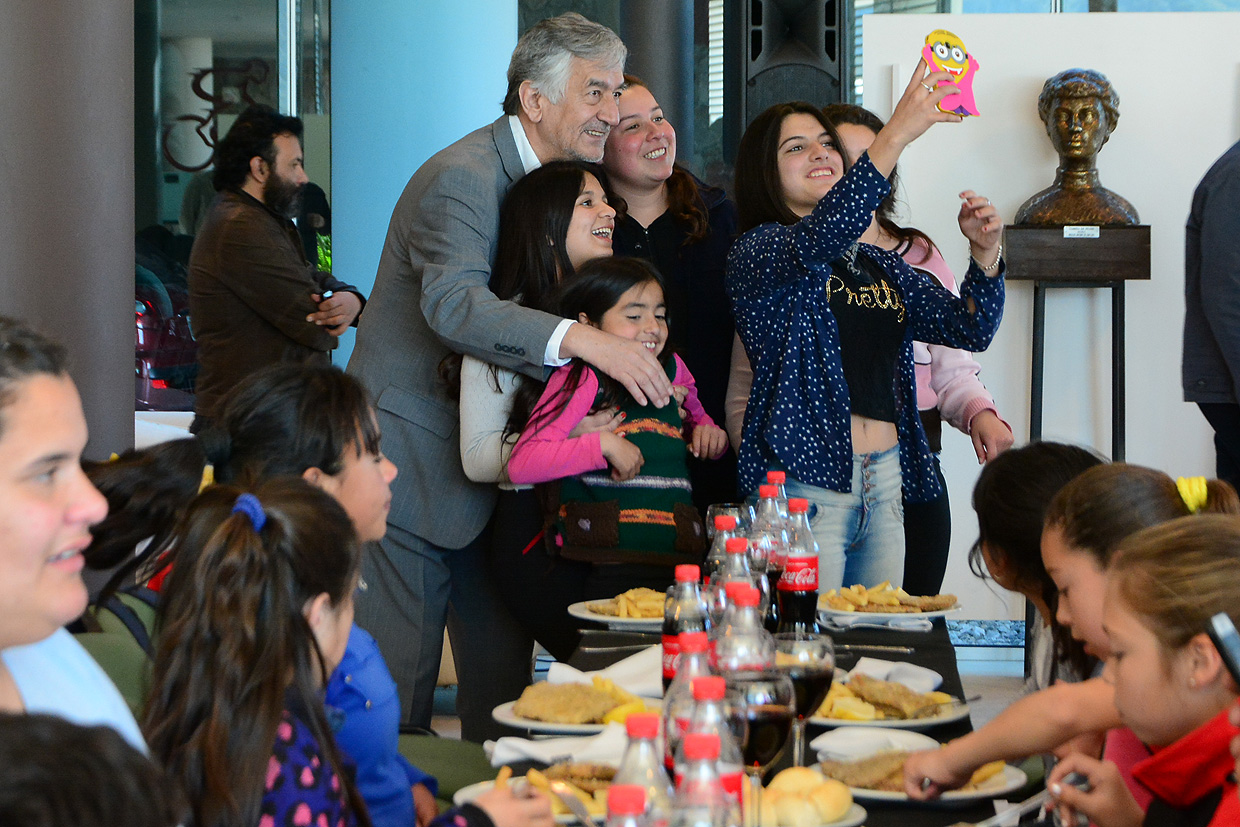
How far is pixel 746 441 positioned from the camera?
9.66 ft

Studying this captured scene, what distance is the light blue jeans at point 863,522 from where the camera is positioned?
2.85 metres

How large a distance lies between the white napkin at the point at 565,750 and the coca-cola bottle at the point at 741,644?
0.17 m

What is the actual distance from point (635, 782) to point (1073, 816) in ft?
2.15

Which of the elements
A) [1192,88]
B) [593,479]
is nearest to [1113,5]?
[1192,88]

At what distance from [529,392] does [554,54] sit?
823mm

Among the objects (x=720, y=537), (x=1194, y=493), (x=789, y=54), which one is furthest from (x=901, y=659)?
(x=789, y=54)

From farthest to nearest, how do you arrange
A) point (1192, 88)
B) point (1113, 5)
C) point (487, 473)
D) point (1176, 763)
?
point (1113, 5) < point (1192, 88) < point (487, 473) < point (1176, 763)

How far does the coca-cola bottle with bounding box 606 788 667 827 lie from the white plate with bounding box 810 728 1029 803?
1.74 feet

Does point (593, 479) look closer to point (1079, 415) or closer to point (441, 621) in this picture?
point (441, 621)

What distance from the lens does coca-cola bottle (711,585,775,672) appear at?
57.1 inches

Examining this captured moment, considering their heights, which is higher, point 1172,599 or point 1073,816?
point 1172,599

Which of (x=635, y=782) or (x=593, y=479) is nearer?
(x=635, y=782)

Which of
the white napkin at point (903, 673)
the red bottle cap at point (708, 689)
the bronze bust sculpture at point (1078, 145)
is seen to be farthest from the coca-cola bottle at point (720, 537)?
the bronze bust sculpture at point (1078, 145)

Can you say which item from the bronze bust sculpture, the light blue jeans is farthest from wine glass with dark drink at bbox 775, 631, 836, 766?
the bronze bust sculpture
